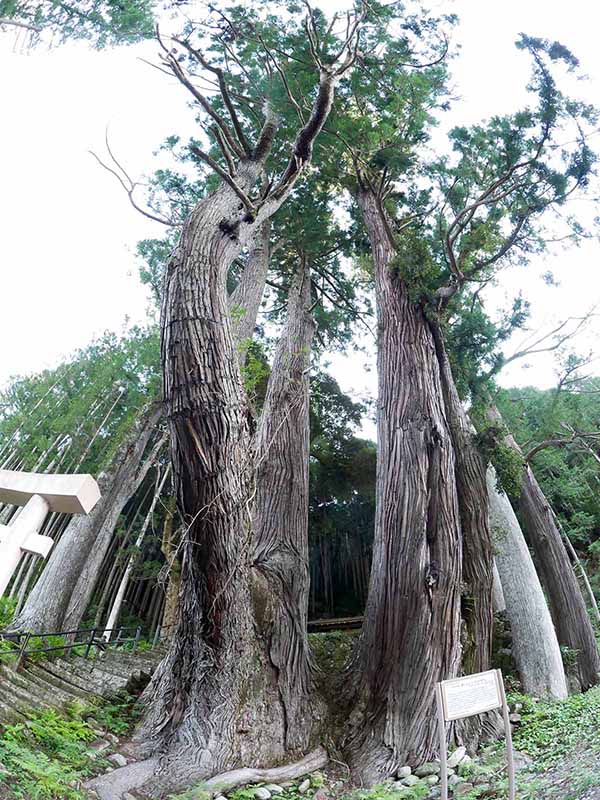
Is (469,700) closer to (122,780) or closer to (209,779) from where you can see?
(209,779)

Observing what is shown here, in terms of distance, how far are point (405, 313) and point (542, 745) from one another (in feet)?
13.5

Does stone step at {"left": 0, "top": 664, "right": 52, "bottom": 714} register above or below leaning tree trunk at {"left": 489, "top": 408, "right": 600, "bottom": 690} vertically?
below

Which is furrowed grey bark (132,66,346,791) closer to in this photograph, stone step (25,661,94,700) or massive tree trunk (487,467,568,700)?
stone step (25,661,94,700)

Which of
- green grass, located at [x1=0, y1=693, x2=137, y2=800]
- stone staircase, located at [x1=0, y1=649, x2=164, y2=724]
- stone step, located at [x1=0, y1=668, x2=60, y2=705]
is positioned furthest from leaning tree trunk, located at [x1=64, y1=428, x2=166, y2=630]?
green grass, located at [x1=0, y1=693, x2=137, y2=800]

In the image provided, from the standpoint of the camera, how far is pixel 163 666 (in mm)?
4086

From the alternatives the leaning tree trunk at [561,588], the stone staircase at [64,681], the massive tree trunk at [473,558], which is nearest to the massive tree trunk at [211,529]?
the stone staircase at [64,681]

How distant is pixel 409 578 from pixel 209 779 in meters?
1.98

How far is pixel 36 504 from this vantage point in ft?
7.09

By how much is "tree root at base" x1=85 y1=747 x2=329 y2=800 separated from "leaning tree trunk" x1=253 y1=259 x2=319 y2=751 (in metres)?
0.20

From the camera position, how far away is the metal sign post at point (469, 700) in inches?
104

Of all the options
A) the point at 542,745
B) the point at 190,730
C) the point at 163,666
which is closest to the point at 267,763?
the point at 190,730

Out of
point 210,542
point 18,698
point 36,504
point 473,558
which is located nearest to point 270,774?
point 210,542

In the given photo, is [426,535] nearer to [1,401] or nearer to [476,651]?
[476,651]

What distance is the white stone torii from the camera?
6.66ft
